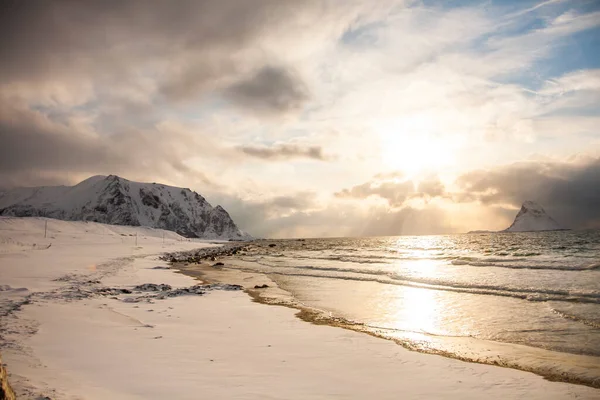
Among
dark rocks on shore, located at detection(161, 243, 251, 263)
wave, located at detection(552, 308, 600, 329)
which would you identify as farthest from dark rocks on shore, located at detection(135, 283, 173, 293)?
dark rocks on shore, located at detection(161, 243, 251, 263)

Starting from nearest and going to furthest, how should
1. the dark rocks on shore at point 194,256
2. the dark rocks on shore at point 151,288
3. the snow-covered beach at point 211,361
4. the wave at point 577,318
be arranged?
the snow-covered beach at point 211,361 < the wave at point 577,318 < the dark rocks on shore at point 151,288 < the dark rocks on shore at point 194,256

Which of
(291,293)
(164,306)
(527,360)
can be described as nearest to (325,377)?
(527,360)

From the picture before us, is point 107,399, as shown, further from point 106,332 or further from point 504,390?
point 504,390

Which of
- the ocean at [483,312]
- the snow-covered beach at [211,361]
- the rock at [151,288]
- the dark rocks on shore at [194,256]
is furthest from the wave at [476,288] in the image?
the dark rocks on shore at [194,256]

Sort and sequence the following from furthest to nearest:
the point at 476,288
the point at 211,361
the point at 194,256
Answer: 1. the point at 194,256
2. the point at 476,288
3. the point at 211,361

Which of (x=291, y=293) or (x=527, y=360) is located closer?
(x=527, y=360)

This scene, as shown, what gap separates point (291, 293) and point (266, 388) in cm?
1399

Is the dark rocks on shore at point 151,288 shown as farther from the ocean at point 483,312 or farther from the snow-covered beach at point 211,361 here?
the ocean at point 483,312

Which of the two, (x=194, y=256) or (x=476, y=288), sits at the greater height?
(x=476, y=288)

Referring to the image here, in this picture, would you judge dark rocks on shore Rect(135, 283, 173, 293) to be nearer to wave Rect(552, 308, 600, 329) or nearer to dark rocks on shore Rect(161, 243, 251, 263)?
wave Rect(552, 308, 600, 329)

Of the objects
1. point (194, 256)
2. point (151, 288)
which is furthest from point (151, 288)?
point (194, 256)

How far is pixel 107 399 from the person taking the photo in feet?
14.7

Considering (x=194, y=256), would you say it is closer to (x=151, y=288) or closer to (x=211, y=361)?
(x=151, y=288)

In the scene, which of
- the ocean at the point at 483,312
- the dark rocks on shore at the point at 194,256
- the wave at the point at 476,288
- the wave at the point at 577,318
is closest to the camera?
the ocean at the point at 483,312
